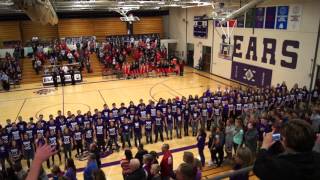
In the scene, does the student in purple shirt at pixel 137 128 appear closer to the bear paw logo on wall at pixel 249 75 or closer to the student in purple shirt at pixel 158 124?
the student in purple shirt at pixel 158 124

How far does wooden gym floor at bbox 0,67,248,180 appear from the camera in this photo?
637 inches

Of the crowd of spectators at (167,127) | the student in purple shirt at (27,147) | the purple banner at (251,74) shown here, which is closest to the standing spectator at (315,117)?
the crowd of spectators at (167,127)

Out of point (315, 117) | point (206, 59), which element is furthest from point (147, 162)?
point (206, 59)

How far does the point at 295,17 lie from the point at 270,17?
1.97 metres

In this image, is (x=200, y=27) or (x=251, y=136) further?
(x=200, y=27)

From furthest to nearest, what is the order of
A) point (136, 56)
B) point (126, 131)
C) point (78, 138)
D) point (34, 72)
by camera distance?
point (136, 56), point (34, 72), point (126, 131), point (78, 138)

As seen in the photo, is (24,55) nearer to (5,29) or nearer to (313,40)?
(5,29)

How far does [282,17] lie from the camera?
55.6 feet

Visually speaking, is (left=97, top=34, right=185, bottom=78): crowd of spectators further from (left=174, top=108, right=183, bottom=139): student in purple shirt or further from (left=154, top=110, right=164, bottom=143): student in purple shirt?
(left=154, top=110, right=164, bottom=143): student in purple shirt

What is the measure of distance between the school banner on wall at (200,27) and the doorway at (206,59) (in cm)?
120

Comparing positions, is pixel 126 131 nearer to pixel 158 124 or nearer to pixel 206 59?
pixel 158 124

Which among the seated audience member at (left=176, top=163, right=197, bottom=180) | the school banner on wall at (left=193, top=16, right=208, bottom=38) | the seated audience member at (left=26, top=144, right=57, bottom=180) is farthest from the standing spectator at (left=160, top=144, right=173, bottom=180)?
the school banner on wall at (left=193, top=16, right=208, bottom=38)

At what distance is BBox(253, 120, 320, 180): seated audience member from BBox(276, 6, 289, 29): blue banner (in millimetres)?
16747

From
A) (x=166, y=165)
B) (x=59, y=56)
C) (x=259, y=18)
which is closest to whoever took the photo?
(x=166, y=165)
